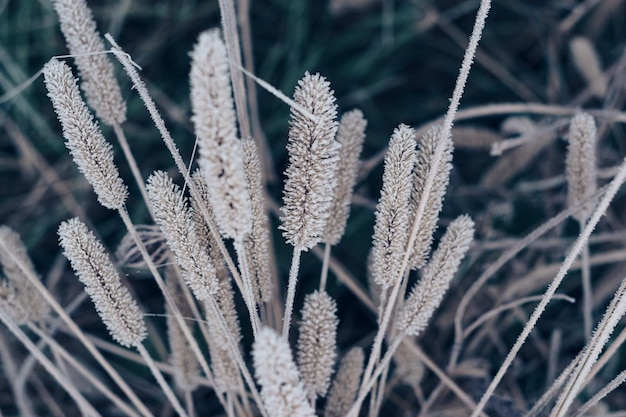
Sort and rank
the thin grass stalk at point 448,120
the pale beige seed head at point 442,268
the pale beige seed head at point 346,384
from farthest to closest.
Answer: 1. the pale beige seed head at point 346,384
2. the pale beige seed head at point 442,268
3. the thin grass stalk at point 448,120

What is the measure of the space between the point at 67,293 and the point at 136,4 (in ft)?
2.05

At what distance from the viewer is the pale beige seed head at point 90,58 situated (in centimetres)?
72

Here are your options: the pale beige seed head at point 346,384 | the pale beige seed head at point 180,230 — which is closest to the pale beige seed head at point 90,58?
the pale beige seed head at point 180,230

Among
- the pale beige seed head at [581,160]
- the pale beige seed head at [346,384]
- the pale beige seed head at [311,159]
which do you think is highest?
the pale beige seed head at [581,160]

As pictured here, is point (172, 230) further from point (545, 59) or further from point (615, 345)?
point (545, 59)

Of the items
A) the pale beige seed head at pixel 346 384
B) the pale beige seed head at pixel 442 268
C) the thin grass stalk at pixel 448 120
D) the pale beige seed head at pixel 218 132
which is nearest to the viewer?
the pale beige seed head at pixel 218 132

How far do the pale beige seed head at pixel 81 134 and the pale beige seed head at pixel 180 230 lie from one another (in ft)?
0.18

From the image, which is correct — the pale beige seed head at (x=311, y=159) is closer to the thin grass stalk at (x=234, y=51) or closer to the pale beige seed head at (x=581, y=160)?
the thin grass stalk at (x=234, y=51)

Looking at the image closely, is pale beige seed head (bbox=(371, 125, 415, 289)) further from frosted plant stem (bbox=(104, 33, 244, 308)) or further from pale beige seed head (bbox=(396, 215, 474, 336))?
frosted plant stem (bbox=(104, 33, 244, 308))

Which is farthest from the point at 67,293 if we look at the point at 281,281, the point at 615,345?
the point at 615,345

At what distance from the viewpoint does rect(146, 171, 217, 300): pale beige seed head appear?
2.14 feet

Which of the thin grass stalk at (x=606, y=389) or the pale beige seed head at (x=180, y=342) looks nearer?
the thin grass stalk at (x=606, y=389)

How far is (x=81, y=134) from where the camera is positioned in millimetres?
653

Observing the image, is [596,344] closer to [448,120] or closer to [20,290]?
[448,120]
